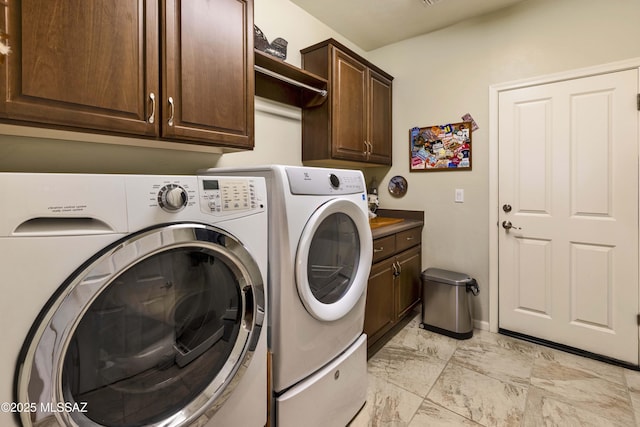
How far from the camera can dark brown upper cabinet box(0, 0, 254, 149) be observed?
0.90 m

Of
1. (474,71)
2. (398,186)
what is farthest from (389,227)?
(474,71)

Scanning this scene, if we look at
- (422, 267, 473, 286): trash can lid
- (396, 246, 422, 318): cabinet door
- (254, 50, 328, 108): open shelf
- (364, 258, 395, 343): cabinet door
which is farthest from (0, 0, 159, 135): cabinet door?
(422, 267, 473, 286): trash can lid

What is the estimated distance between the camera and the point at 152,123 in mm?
1183

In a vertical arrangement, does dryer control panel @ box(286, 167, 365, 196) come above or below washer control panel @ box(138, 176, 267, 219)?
above

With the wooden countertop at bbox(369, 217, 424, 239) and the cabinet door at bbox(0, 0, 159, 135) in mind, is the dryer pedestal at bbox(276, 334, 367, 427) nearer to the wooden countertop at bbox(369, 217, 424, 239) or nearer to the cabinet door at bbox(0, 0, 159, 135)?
the wooden countertop at bbox(369, 217, 424, 239)

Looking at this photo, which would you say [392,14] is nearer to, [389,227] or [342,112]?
[342,112]

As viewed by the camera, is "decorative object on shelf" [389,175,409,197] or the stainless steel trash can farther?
"decorative object on shelf" [389,175,409,197]

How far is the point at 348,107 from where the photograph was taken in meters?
2.29

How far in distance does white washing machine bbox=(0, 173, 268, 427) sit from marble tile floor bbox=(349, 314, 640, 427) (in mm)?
959

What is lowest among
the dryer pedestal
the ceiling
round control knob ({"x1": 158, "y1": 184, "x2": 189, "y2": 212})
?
the dryer pedestal

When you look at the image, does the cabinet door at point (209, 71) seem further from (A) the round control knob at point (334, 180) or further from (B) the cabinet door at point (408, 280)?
(B) the cabinet door at point (408, 280)

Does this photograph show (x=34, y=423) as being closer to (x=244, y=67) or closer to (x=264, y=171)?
(x=264, y=171)

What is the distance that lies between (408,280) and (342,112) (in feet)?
4.74

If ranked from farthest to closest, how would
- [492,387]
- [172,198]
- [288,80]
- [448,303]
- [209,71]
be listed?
[448,303] → [288,80] → [492,387] → [209,71] → [172,198]
